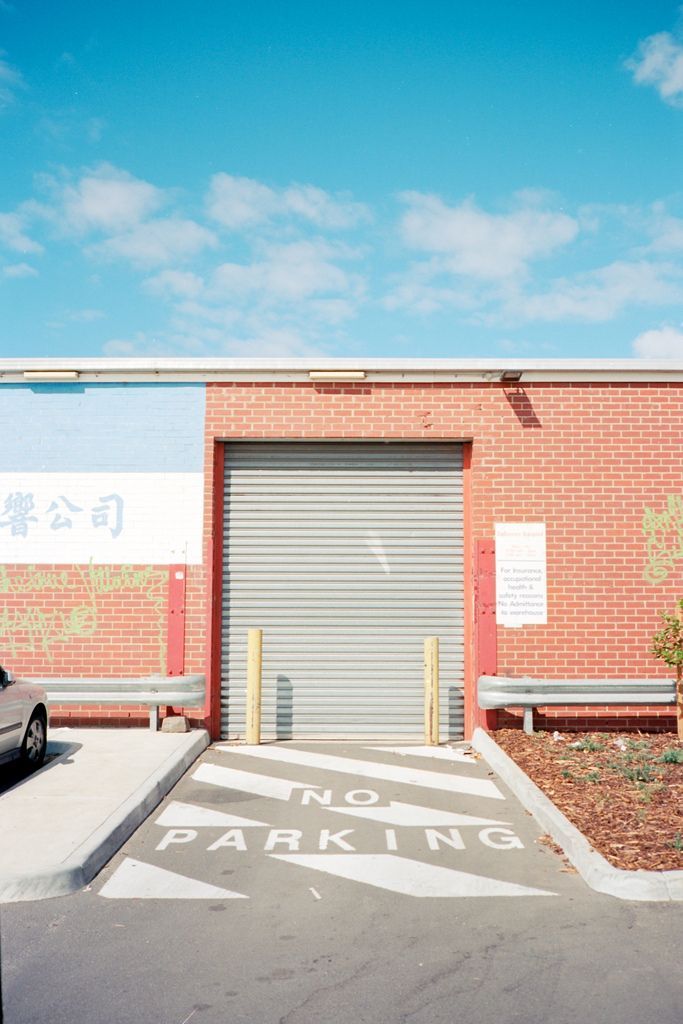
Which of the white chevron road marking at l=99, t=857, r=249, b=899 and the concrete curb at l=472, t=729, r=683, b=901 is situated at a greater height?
the concrete curb at l=472, t=729, r=683, b=901

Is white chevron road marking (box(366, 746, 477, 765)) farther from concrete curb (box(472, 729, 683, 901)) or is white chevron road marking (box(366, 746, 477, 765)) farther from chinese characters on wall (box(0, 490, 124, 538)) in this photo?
chinese characters on wall (box(0, 490, 124, 538))

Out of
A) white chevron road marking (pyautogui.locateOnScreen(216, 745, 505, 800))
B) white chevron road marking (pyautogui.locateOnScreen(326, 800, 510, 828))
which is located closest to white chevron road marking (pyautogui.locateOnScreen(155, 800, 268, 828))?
white chevron road marking (pyautogui.locateOnScreen(326, 800, 510, 828))

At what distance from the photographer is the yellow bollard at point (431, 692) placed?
35.7 ft

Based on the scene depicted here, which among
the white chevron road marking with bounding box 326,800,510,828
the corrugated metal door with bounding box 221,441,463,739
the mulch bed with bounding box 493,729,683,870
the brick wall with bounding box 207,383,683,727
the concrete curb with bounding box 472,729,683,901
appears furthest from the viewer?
the corrugated metal door with bounding box 221,441,463,739

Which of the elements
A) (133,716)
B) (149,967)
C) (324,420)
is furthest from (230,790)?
(324,420)

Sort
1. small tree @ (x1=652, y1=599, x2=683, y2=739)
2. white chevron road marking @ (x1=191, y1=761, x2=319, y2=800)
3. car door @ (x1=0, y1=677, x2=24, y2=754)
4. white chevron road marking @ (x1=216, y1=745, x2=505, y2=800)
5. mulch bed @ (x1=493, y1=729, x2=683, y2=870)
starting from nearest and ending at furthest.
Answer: mulch bed @ (x1=493, y1=729, x2=683, y2=870)
car door @ (x1=0, y1=677, x2=24, y2=754)
white chevron road marking @ (x1=191, y1=761, x2=319, y2=800)
white chevron road marking @ (x1=216, y1=745, x2=505, y2=800)
small tree @ (x1=652, y1=599, x2=683, y2=739)

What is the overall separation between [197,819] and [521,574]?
5666 millimetres

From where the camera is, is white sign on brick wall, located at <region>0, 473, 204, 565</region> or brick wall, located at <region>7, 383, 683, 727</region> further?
white sign on brick wall, located at <region>0, 473, 204, 565</region>

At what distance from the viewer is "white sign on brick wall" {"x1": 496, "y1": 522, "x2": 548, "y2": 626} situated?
37.6ft

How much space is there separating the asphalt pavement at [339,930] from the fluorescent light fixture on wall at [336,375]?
572 centimetres

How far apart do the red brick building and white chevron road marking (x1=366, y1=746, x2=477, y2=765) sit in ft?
2.34

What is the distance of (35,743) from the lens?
9.06 m

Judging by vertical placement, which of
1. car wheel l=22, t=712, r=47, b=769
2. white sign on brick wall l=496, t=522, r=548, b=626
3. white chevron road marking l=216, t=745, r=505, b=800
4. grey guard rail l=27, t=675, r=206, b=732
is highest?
white sign on brick wall l=496, t=522, r=548, b=626

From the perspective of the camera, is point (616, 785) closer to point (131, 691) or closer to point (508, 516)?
point (508, 516)
